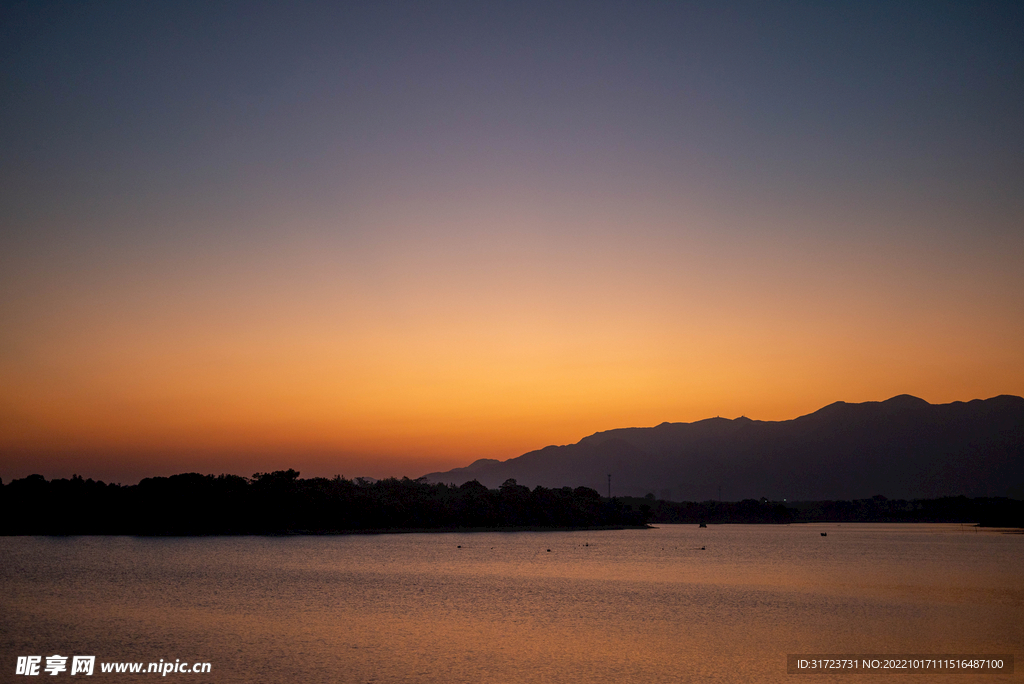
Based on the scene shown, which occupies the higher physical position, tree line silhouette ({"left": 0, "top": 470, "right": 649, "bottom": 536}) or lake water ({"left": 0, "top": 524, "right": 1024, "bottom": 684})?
tree line silhouette ({"left": 0, "top": 470, "right": 649, "bottom": 536})

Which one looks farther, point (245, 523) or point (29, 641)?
point (245, 523)

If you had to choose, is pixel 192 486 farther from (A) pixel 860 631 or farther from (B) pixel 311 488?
(A) pixel 860 631

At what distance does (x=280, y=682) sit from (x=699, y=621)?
85.8ft

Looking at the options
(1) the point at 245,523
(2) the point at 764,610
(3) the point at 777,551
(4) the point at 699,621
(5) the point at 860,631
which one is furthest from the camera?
(1) the point at 245,523

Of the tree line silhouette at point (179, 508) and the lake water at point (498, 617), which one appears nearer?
the lake water at point (498, 617)

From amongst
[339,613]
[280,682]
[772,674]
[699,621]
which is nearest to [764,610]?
[699,621]

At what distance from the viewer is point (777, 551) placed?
123812 mm

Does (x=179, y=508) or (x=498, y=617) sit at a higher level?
(x=179, y=508)

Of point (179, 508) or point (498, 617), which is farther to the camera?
point (179, 508)

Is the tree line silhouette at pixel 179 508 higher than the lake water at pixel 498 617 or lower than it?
higher

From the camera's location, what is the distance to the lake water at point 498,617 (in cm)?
3325

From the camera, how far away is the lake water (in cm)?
3325

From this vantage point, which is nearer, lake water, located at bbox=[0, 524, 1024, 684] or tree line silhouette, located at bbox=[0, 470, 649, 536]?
lake water, located at bbox=[0, 524, 1024, 684]

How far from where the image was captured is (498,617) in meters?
48.4
